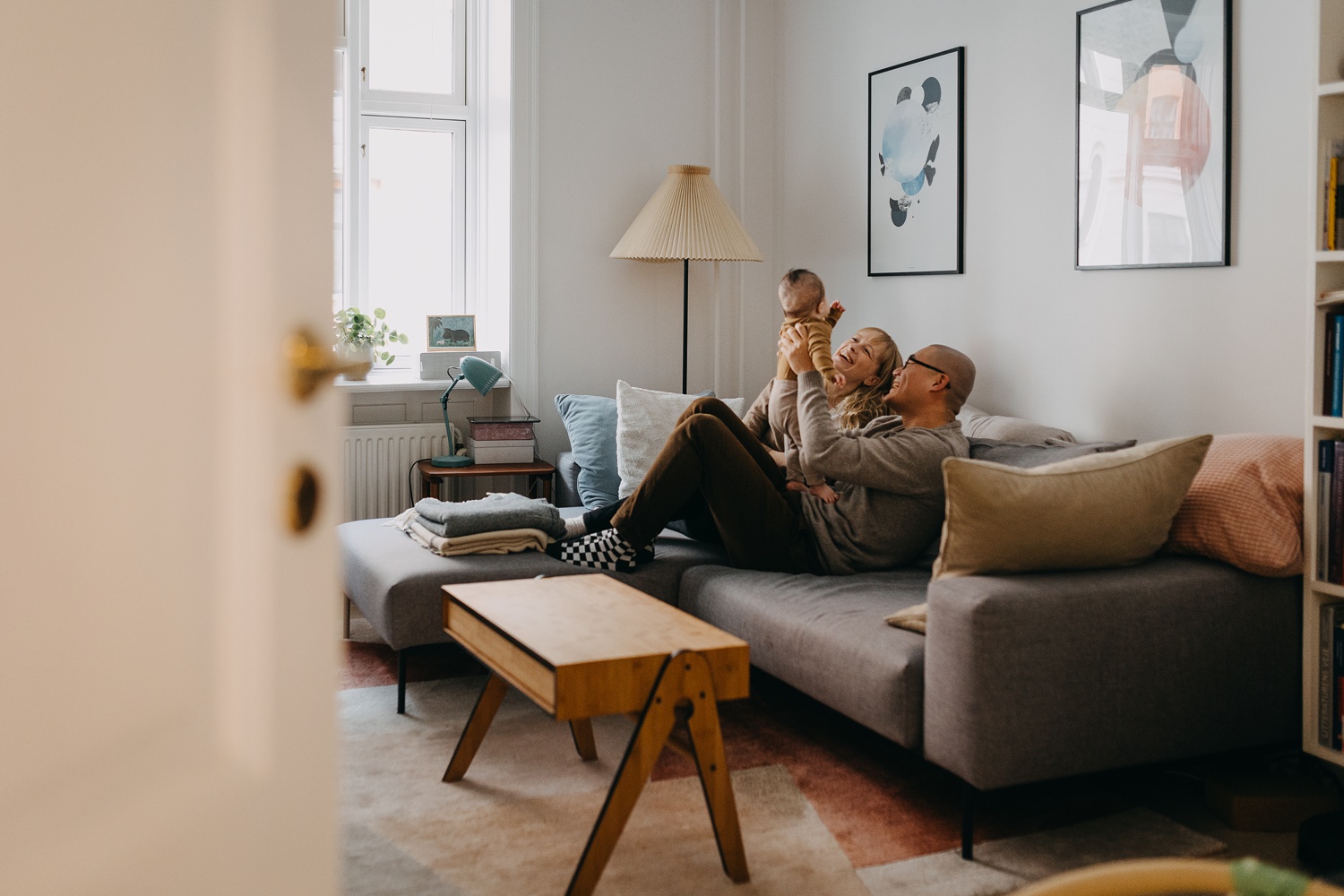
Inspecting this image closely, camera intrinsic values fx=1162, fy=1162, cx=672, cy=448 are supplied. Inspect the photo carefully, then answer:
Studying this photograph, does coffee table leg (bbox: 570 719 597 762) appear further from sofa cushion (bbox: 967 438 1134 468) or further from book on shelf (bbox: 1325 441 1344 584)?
book on shelf (bbox: 1325 441 1344 584)

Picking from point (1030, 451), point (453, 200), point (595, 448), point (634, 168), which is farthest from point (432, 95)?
point (1030, 451)

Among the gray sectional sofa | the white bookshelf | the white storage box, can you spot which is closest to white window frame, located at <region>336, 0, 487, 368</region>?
the white storage box

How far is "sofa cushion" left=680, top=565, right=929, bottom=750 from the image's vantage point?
2.30 meters

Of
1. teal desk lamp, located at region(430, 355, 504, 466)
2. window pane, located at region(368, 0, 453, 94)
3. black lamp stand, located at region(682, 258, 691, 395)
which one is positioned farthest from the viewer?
window pane, located at region(368, 0, 453, 94)

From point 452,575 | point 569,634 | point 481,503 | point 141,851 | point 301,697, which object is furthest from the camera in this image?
point 481,503

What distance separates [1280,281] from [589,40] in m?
2.79

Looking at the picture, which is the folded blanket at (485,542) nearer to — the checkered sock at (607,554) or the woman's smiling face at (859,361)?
the checkered sock at (607,554)

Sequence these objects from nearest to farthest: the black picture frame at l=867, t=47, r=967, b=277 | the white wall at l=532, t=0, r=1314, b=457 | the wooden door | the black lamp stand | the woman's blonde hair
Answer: the wooden door → the white wall at l=532, t=0, r=1314, b=457 → the woman's blonde hair → the black picture frame at l=867, t=47, r=967, b=277 → the black lamp stand

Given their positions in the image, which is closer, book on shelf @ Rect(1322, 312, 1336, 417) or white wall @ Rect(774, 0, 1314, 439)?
book on shelf @ Rect(1322, 312, 1336, 417)

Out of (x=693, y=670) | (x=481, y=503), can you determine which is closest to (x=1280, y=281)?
(x=693, y=670)

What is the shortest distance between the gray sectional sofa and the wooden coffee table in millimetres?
377

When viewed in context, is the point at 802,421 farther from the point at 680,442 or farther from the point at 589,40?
the point at 589,40

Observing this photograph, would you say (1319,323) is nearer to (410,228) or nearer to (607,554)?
(607,554)

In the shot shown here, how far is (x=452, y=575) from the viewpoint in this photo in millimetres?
2996
